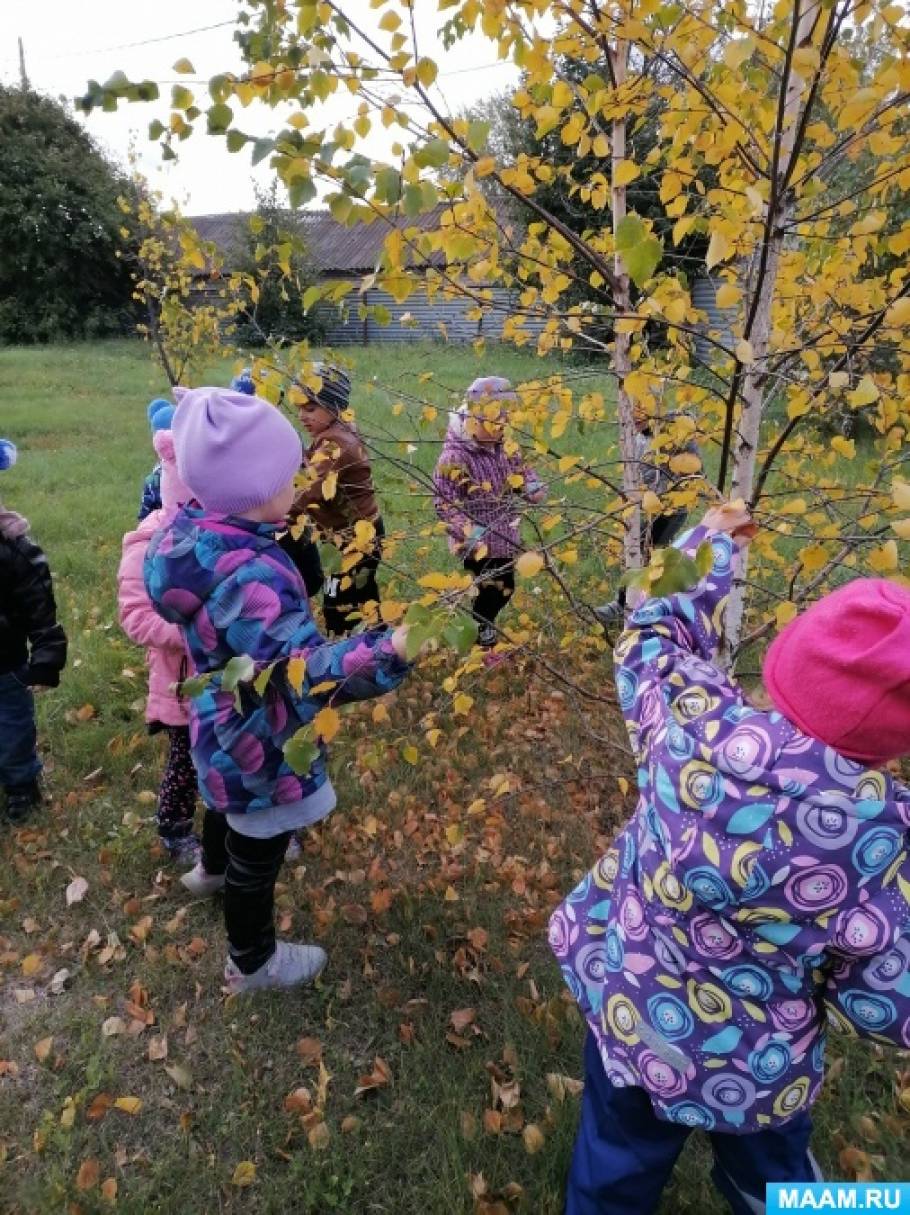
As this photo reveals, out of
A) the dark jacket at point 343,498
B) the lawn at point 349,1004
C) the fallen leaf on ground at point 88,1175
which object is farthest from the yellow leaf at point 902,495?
the dark jacket at point 343,498

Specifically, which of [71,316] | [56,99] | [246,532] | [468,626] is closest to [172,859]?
[246,532]

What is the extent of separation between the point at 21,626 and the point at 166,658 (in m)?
0.69

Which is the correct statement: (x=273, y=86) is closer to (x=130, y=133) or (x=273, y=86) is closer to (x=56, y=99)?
(x=130, y=133)

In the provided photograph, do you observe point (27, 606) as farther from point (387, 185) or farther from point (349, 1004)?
point (387, 185)

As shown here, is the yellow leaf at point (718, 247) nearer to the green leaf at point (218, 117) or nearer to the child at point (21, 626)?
the green leaf at point (218, 117)

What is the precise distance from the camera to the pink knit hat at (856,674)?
1.08 metres

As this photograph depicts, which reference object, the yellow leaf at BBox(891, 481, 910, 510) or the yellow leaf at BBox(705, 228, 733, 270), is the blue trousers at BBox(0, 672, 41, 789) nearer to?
the yellow leaf at BBox(705, 228, 733, 270)

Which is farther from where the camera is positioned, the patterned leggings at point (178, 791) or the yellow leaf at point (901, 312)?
the patterned leggings at point (178, 791)

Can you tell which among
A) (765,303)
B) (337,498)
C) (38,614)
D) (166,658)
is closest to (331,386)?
(337,498)

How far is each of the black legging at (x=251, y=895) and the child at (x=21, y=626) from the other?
1.23m

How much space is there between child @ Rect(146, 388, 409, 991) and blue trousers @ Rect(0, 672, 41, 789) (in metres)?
1.49

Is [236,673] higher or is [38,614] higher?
[236,673]

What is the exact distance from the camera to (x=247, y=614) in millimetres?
1942

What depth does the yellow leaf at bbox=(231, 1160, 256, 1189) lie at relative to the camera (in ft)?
6.88
